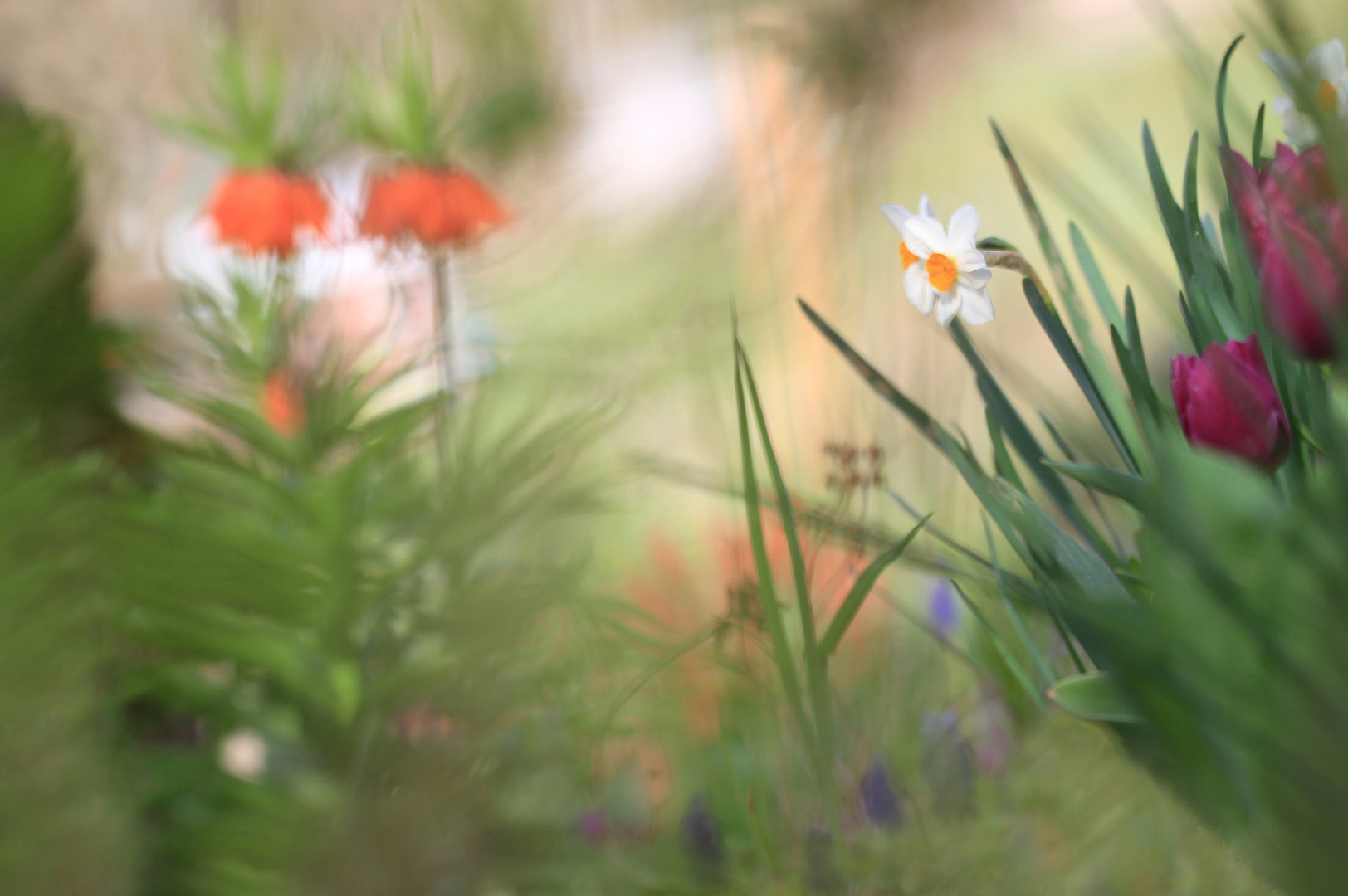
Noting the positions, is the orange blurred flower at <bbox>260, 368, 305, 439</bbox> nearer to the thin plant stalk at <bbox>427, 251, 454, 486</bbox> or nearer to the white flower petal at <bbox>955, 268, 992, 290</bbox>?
the thin plant stalk at <bbox>427, 251, 454, 486</bbox>

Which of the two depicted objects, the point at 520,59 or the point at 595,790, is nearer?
the point at 595,790

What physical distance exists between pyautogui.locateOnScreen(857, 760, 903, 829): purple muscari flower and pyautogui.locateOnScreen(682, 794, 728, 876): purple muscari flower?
0.05 metres

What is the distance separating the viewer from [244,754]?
31 centimetres

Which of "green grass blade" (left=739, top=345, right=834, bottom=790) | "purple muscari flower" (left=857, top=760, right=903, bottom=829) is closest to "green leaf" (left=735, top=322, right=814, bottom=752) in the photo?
"green grass blade" (left=739, top=345, right=834, bottom=790)

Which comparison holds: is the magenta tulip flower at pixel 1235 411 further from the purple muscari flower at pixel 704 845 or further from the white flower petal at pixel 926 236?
the purple muscari flower at pixel 704 845

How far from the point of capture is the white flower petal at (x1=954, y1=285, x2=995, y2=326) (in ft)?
0.44

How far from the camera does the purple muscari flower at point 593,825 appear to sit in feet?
0.80

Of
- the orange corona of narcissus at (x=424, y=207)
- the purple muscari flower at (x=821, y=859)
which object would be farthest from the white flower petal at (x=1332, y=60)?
the orange corona of narcissus at (x=424, y=207)

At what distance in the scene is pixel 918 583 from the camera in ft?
1.32

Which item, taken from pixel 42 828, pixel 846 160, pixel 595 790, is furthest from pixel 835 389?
pixel 42 828

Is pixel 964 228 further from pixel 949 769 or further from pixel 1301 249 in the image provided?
pixel 949 769

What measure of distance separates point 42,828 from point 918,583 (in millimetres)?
345

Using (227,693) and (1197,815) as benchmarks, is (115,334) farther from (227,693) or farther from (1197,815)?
(1197,815)

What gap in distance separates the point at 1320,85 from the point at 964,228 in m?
0.05
